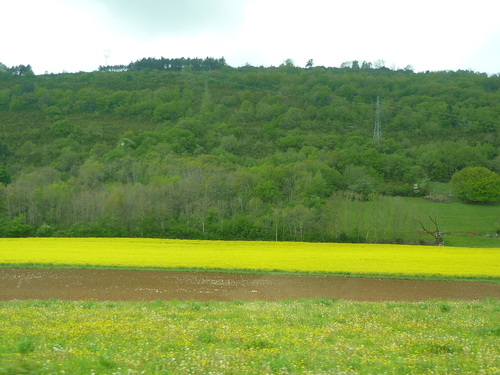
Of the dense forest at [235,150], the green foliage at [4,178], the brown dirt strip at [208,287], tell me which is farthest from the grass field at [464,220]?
the green foliage at [4,178]

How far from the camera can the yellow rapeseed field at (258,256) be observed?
106 feet

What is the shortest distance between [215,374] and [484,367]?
5.07 m

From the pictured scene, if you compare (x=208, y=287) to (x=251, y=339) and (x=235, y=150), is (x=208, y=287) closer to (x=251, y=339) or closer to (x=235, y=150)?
(x=251, y=339)

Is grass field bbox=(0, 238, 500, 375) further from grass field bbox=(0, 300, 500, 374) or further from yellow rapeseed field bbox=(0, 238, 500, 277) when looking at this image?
yellow rapeseed field bbox=(0, 238, 500, 277)

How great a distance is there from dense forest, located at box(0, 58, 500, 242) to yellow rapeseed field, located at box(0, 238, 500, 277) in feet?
27.7

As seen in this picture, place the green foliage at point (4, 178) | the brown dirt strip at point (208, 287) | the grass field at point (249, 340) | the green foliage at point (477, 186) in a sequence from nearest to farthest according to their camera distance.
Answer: the grass field at point (249, 340) < the brown dirt strip at point (208, 287) < the green foliage at point (4, 178) < the green foliage at point (477, 186)

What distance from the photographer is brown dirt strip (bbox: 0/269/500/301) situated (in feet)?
73.3

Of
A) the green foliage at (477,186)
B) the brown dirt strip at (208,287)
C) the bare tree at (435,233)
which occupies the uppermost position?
the green foliage at (477,186)

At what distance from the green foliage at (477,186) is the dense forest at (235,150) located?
623 centimetres

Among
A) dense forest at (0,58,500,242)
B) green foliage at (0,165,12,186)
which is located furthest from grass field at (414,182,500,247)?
green foliage at (0,165,12,186)

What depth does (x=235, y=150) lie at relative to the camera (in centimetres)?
9606

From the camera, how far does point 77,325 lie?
11336 millimetres

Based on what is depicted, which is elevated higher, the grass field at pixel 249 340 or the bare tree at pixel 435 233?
the grass field at pixel 249 340

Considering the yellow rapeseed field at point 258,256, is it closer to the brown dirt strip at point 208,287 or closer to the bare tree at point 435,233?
the brown dirt strip at point 208,287
